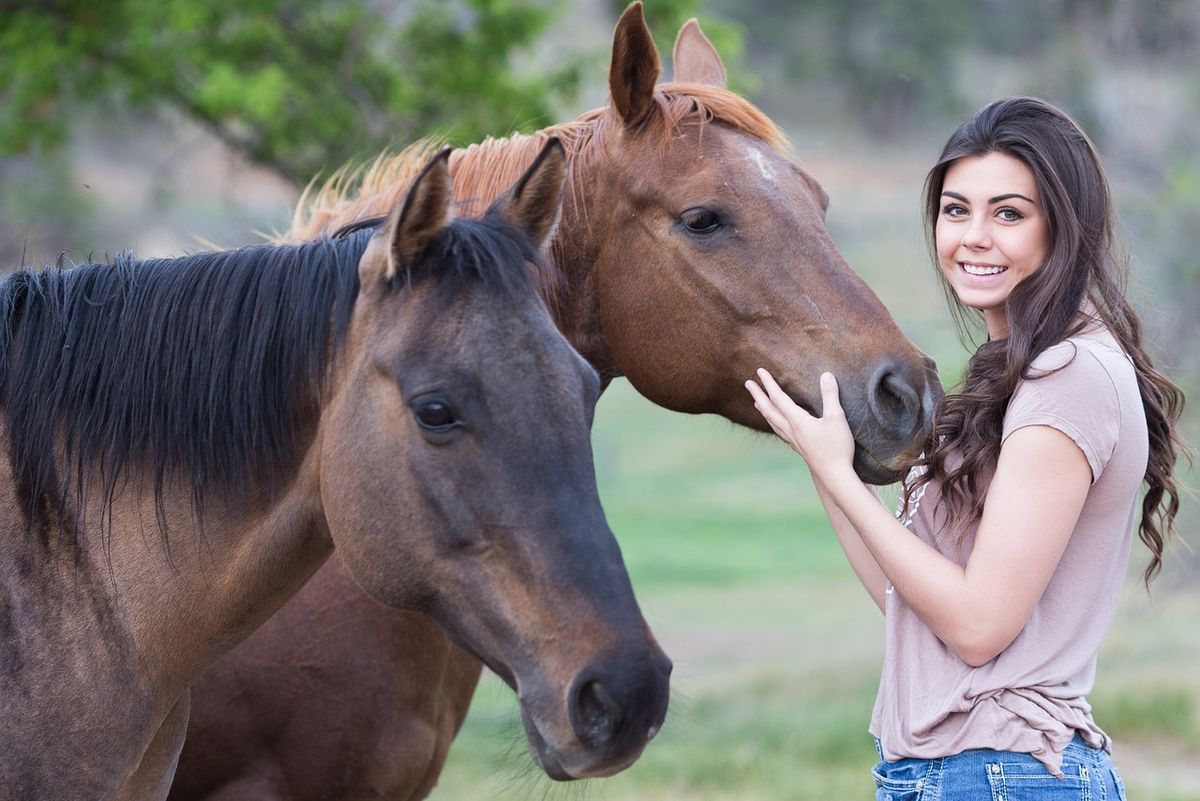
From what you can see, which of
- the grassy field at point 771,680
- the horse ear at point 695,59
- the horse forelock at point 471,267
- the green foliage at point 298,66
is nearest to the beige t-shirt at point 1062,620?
the grassy field at point 771,680

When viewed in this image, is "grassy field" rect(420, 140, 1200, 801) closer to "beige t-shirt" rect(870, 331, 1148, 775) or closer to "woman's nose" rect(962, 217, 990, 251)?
"beige t-shirt" rect(870, 331, 1148, 775)

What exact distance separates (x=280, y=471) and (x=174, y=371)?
1.04 feet

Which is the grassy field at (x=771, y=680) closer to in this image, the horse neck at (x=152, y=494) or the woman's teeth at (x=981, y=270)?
the horse neck at (x=152, y=494)

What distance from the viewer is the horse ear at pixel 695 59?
436 centimetres

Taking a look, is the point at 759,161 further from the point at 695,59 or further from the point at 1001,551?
the point at 1001,551

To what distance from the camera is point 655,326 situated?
3.63m

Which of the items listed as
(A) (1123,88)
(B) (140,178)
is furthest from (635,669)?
(B) (140,178)

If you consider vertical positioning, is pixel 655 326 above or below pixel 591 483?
above

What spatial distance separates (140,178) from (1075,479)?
49.7m

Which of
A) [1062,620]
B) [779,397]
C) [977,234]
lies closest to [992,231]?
[977,234]

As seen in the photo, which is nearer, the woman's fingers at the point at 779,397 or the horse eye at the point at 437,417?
the horse eye at the point at 437,417

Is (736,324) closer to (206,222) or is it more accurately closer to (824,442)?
(824,442)

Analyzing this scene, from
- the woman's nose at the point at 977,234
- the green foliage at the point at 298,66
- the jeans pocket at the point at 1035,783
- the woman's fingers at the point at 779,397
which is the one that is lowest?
the jeans pocket at the point at 1035,783

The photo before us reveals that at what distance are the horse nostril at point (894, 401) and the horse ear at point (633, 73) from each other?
1083mm
